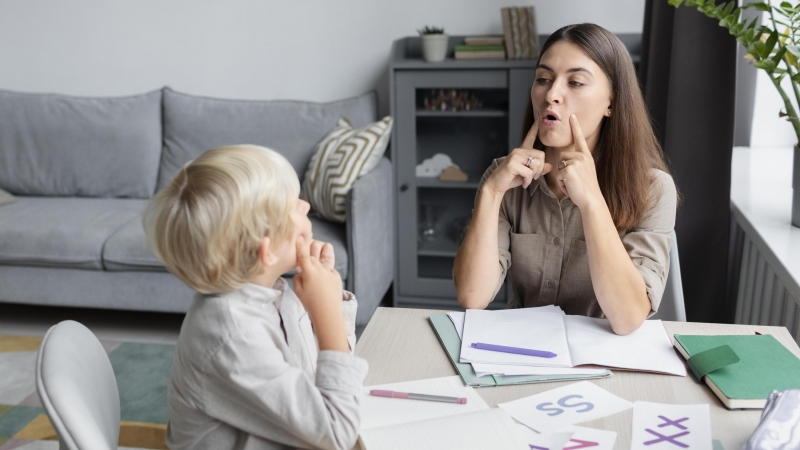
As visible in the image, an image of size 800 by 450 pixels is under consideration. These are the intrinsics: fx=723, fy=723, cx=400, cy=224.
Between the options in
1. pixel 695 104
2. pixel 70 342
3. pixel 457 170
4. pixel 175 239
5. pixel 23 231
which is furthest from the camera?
pixel 457 170

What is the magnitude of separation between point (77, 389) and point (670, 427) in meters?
0.74

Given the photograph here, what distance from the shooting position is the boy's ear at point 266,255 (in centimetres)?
87

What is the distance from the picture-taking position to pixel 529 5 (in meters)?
3.06

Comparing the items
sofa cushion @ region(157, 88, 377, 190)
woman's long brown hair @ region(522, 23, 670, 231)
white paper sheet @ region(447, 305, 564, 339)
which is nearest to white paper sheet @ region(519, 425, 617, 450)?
white paper sheet @ region(447, 305, 564, 339)

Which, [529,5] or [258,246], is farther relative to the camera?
[529,5]

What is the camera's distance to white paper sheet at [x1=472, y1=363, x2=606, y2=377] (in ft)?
3.48

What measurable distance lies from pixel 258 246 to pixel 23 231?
226cm

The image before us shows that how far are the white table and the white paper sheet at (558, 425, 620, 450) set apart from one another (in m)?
0.01

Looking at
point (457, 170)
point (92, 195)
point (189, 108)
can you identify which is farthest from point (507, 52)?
point (92, 195)

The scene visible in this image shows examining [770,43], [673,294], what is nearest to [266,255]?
[673,294]

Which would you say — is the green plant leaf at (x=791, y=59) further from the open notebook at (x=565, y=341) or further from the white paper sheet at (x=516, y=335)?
the white paper sheet at (x=516, y=335)

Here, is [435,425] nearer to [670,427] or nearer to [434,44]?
[670,427]

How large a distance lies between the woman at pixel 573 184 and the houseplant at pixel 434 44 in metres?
1.48

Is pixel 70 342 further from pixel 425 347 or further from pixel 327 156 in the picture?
pixel 327 156
